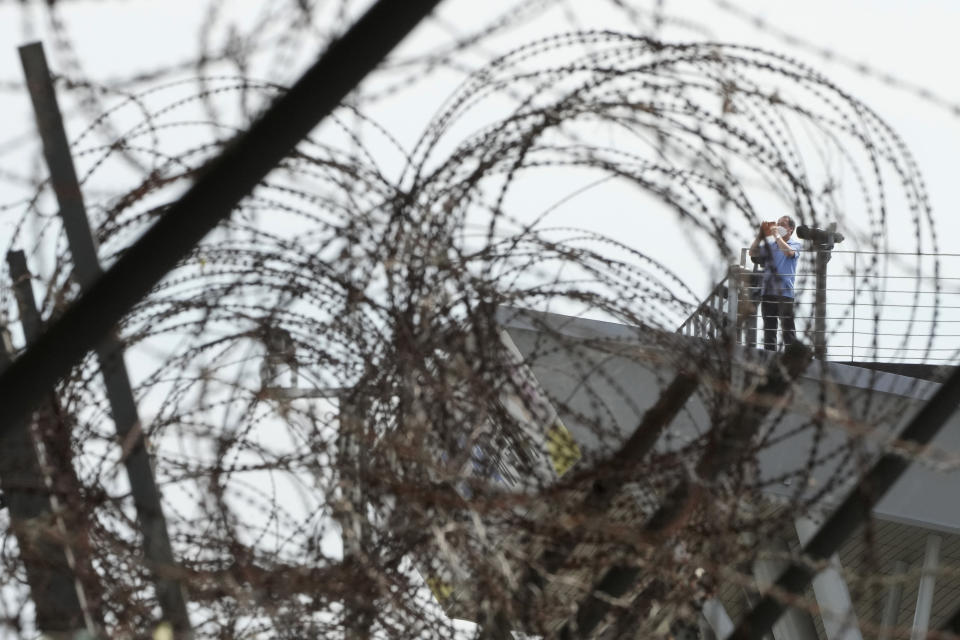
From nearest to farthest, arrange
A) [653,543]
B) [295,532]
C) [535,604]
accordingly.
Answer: [653,543]
[535,604]
[295,532]

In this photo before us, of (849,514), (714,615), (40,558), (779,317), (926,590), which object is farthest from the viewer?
(926,590)

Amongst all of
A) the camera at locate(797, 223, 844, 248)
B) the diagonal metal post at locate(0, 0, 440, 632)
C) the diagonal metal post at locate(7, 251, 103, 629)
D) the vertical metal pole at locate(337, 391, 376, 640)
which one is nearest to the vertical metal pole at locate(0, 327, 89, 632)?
the diagonal metal post at locate(7, 251, 103, 629)

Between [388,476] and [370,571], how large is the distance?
20cm

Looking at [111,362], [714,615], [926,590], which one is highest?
[111,362]

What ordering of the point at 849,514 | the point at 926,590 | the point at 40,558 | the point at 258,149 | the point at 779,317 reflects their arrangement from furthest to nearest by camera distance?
the point at 926,590
the point at 779,317
the point at 849,514
the point at 40,558
the point at 258,149

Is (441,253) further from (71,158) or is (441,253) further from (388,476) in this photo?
(71,158)

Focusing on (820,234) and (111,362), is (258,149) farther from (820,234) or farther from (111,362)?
(820,234)

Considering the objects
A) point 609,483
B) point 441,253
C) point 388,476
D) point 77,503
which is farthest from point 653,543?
point 77,503

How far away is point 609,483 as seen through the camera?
295 centimetres

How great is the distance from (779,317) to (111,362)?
1.54 meters

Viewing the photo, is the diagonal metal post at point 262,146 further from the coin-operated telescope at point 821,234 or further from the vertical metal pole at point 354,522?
the coin-operated telescope at point 821,234

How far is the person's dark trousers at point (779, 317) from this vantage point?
2902mm

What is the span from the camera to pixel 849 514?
3.20 meters

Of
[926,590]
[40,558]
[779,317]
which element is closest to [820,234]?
[779,317]
